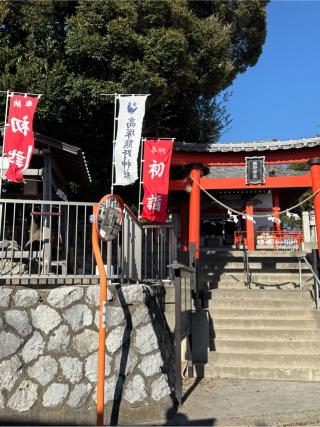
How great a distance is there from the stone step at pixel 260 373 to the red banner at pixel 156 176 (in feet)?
17.4

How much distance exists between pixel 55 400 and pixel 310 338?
5.10 metres

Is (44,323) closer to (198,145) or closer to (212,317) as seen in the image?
(212,317)

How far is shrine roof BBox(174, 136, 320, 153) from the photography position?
14195 mm

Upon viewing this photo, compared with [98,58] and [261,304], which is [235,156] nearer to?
[98,58]

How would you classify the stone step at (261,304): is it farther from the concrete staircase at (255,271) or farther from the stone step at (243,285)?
the stone step at (243,285)

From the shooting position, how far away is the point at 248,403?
19.4 feet

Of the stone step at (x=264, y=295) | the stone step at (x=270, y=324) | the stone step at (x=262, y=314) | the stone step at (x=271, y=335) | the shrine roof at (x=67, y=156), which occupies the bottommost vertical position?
the stone step at (x=271, y=335)

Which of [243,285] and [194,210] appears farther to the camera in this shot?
[194,210]

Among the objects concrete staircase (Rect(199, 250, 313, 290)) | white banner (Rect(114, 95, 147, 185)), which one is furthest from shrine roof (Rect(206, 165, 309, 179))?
white banner (Rect(114, 95, 147, 185))

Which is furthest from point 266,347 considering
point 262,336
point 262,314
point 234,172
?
point 234,172

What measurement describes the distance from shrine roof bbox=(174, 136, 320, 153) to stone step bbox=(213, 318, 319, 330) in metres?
7.16

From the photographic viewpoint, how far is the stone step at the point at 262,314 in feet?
29.7

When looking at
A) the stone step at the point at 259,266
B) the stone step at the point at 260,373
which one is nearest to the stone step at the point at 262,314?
the stone step at the point at 260,373

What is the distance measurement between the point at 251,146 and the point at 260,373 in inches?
356
